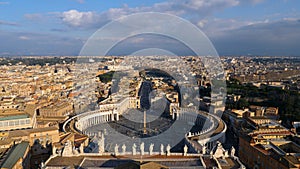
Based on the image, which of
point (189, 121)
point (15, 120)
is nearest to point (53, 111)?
point (15, 120)

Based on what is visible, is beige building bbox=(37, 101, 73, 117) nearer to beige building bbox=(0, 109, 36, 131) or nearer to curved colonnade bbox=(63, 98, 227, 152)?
curved colonnade bbox=(63, 98, 227, 152)

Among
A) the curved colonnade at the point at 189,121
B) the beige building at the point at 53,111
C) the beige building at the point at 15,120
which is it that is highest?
the beige building at the point at 15,120

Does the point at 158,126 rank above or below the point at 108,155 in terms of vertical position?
below

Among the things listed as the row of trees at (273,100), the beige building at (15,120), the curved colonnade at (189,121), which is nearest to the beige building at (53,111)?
the curved colonnade at (189,121)

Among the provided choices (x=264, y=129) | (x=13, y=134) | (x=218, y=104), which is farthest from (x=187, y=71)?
(x=13, y=134)

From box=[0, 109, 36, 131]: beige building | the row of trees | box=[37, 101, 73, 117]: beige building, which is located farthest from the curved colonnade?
the row of trees

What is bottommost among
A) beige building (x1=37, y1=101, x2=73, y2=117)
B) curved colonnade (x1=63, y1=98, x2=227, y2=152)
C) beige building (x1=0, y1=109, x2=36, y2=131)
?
curved colonnade (x1=63, y1=98, x2=227, y2=152)

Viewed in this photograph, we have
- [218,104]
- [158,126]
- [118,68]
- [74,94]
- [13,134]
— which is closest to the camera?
[13,134]

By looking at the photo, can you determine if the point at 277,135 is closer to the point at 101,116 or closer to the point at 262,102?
the point at 262,102

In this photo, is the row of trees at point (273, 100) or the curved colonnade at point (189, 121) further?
the row of trees at point (273, 100)

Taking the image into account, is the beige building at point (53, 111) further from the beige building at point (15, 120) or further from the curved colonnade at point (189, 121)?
the beige building at point (15, 120)

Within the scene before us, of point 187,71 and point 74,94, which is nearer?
point 74,94
